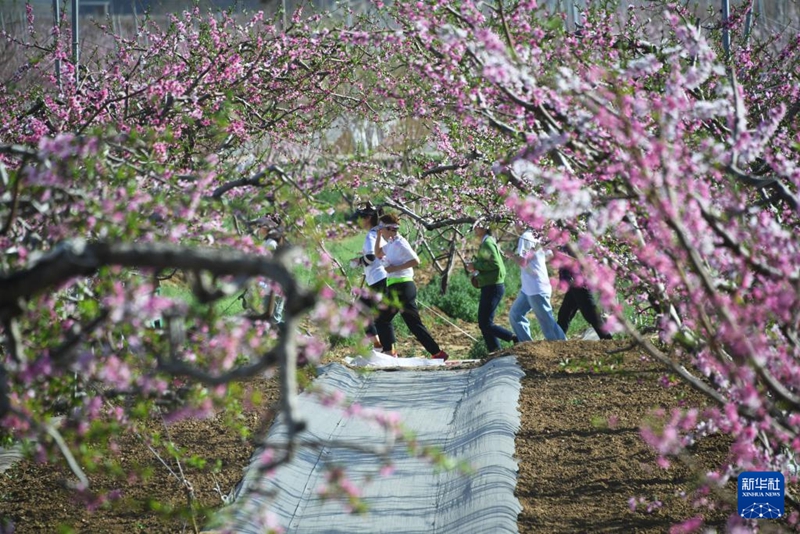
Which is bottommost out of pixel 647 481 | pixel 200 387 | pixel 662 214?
pixel 200 387

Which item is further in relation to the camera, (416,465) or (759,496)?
(416,465)

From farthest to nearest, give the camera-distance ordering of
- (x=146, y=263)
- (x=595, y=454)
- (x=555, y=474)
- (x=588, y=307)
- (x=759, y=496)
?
(x=588, y=307) → (x=595, y=454) → (x=555, y=474) → (x=759, y=496) → (x=146, y=263)

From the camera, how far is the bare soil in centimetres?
523

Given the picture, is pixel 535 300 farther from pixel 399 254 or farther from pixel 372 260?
pixel 372 260

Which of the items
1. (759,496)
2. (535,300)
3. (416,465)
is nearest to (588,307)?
(535,300)

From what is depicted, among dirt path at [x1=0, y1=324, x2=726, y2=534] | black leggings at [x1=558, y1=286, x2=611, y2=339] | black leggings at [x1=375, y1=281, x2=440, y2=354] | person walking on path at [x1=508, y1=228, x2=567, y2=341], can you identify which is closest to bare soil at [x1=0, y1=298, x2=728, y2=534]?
dirt path at [x1=0, y1=324, x2=726, y2=534]

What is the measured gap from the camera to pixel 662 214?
2789mm

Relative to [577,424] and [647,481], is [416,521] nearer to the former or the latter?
[647,481]

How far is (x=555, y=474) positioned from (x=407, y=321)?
415 cm

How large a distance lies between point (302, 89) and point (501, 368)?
11.8 feet

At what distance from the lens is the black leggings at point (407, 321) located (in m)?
9.88

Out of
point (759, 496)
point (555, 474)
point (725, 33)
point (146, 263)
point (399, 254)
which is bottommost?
point (146, 263)

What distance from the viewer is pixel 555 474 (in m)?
5.95

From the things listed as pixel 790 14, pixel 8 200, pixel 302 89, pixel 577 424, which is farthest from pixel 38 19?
pixel 8 200
